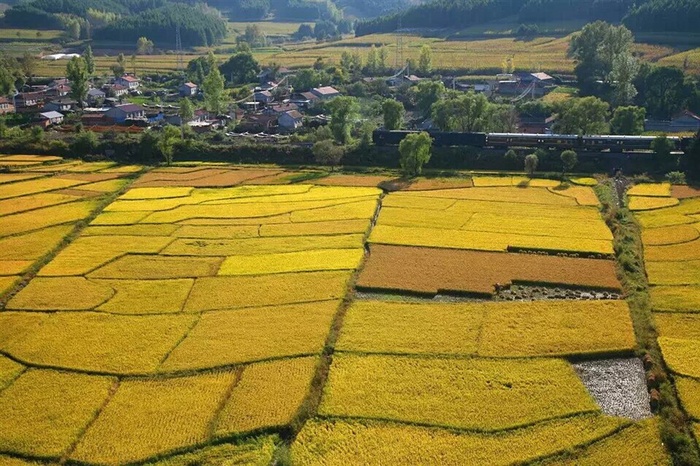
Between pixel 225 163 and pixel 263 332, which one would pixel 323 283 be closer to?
pixel 263 332

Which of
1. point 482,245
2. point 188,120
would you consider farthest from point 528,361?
point 188,120

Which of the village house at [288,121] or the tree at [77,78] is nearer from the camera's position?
the village house at [288,121]

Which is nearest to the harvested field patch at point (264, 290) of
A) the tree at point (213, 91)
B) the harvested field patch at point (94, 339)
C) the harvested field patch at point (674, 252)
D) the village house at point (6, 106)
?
the harvested field patch at point (94, 339)

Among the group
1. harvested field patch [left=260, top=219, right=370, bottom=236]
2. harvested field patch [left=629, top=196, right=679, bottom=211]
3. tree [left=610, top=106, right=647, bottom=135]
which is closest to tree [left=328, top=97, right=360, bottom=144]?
harvested field patch [left=260, top=219, right=370, bottom=236]

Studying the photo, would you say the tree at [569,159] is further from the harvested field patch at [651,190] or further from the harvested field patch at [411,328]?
the harvested field patch at [411,328]

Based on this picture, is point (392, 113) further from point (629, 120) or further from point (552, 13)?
point (552, 13)
